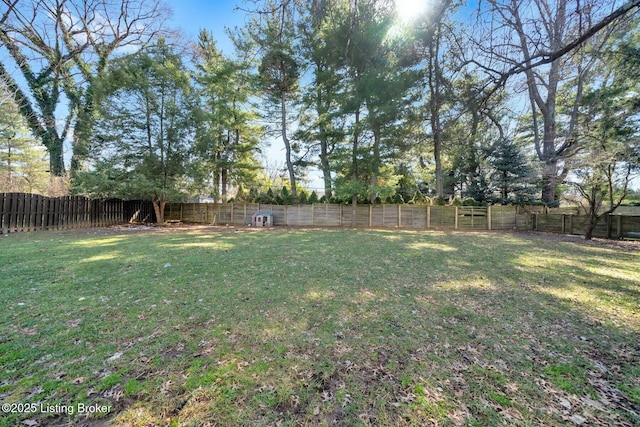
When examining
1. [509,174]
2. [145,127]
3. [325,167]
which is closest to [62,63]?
[145,127]

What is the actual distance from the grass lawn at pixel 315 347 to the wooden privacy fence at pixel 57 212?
8050mm

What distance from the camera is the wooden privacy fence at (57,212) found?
9562mm

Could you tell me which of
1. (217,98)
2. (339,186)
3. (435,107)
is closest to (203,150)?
(217,98)

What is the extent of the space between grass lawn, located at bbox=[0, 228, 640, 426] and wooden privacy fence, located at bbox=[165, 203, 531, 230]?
10.0 m

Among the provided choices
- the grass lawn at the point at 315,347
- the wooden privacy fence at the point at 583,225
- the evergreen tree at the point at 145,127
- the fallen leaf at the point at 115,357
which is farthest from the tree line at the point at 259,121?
the fallen leaf at the point at 115,357

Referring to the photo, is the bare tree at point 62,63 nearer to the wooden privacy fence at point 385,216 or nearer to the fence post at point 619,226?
the wooden privacy fence at point 385,216

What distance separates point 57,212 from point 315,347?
1449 centimetres

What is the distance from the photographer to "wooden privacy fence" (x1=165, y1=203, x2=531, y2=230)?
14.4 metres

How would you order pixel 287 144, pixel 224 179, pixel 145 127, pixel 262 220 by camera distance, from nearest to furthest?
1. pixel 145 127
2. pixel 262 220
3. pixel 287 144
4. pixel 224 179

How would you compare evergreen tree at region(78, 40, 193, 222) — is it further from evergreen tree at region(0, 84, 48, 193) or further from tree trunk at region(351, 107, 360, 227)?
tree trunk at region(351, 107, 360, 227)

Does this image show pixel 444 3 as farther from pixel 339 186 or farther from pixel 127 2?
pixel 127 2

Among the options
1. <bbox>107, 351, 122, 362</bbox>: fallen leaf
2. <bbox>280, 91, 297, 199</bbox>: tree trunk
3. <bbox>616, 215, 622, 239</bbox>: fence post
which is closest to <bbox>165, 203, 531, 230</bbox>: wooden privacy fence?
<bbox>280, 91, 297, 199</bbox>: tree trunk

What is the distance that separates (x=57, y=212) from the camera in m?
11.1

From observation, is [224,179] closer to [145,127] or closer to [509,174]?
[145,127]
